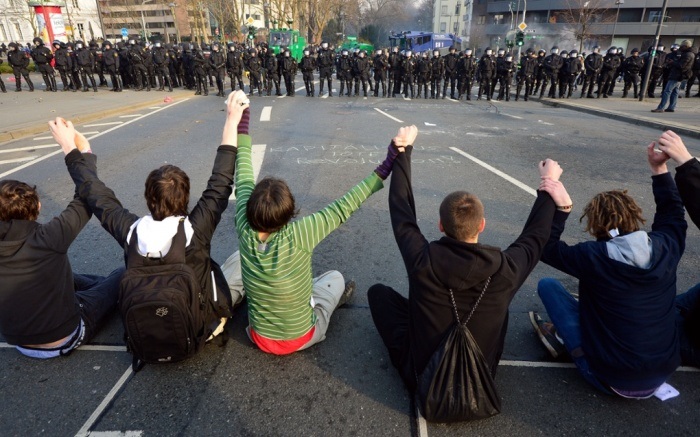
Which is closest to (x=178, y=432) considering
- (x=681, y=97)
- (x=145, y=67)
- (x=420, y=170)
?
(x=420, y=170)

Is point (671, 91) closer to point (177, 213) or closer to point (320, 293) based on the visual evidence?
point (320, 293)

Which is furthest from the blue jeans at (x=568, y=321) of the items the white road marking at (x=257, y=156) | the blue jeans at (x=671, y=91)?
the blue jeans at (x=671, y=91)

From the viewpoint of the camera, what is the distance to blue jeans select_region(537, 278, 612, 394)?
2.66m

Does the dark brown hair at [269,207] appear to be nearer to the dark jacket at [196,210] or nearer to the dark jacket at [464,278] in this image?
the dark jacket at [196,210]

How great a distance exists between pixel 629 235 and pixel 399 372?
1.55 metres

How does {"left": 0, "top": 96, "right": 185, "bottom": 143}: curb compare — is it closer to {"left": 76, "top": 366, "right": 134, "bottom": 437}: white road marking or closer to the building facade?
{"left": 76, "top": 366, "right": 134, "bottom": 437}: white road marking

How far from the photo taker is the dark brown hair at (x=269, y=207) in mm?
2477

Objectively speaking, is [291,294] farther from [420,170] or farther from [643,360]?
[420,170]

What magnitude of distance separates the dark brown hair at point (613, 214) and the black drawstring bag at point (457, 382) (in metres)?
0.94

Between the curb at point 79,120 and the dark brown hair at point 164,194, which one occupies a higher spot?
the dark brown hair at point 164,194

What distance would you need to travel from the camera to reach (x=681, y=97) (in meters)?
18.6

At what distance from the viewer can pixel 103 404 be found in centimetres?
253

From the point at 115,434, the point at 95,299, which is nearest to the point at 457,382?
the point at 115,434

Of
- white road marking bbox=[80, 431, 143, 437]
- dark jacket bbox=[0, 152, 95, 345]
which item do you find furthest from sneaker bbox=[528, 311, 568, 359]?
dark jacket bbox=[0, 152, 95, 345]
